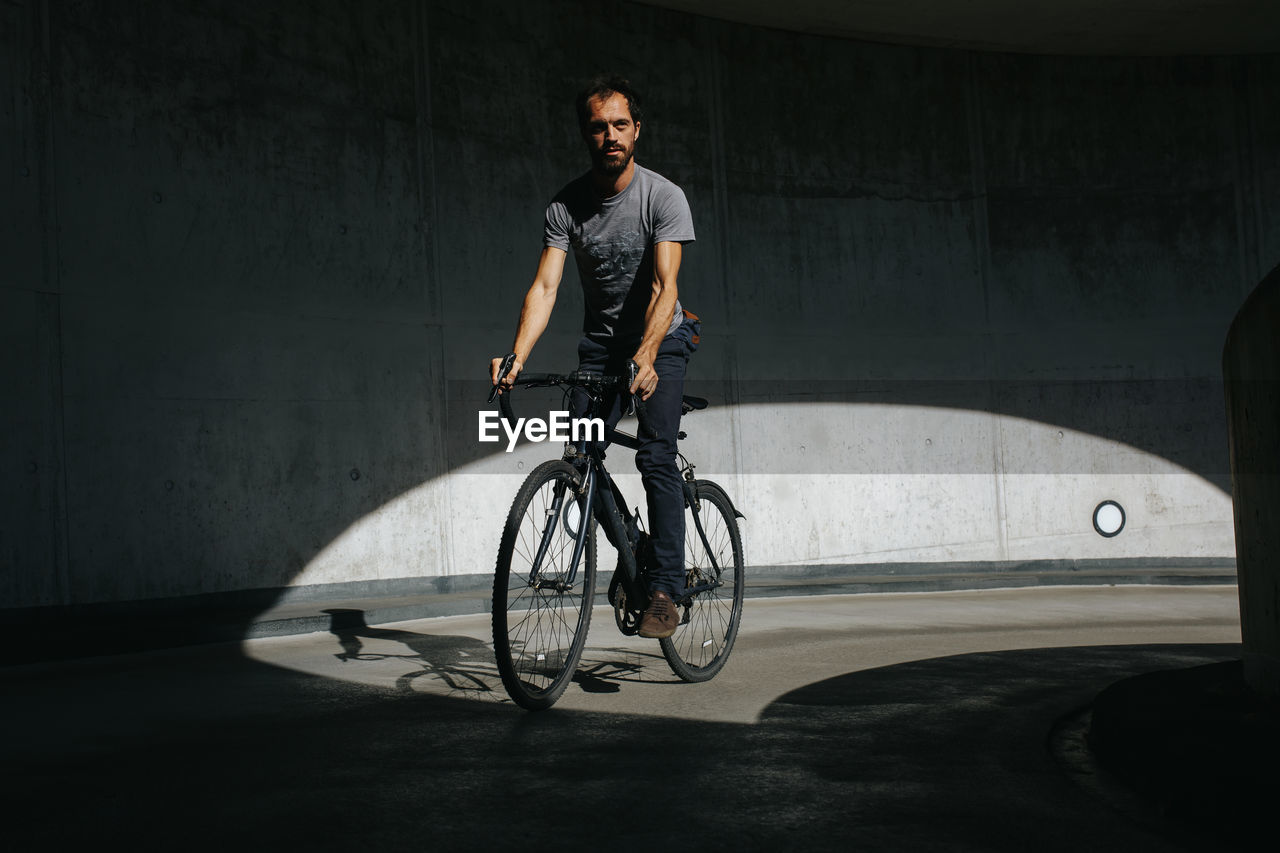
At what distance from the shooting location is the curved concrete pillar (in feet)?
9.47

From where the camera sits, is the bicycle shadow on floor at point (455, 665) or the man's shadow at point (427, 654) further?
the man's shadow at point (427, 654)

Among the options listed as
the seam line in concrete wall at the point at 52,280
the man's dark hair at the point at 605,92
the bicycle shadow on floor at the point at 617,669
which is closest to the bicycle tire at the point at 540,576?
the bicycle shadow on floor at the point at 617,669

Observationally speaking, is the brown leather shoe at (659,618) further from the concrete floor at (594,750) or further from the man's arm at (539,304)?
the man's arm at (539,304)

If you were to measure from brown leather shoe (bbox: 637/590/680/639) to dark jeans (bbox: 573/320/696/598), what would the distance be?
0.14 feet

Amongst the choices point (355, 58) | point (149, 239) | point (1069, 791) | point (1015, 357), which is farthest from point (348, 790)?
point (1015, 357)

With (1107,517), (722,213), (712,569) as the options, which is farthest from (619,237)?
(1107,517)

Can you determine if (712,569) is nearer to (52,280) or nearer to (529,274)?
(52,280)

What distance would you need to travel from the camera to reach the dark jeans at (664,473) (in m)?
3.88

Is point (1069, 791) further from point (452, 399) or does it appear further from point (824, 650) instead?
point (452, 399)

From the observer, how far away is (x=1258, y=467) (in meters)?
3.01

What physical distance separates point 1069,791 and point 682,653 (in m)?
2.15

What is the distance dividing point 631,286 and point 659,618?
120 centimetres

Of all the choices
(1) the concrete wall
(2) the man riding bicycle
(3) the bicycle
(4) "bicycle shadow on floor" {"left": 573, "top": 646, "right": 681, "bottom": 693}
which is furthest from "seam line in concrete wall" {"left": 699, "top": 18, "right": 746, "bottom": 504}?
(2) the man riding bicycle

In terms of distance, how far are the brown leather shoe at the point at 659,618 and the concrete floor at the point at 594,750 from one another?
9.8 inches
